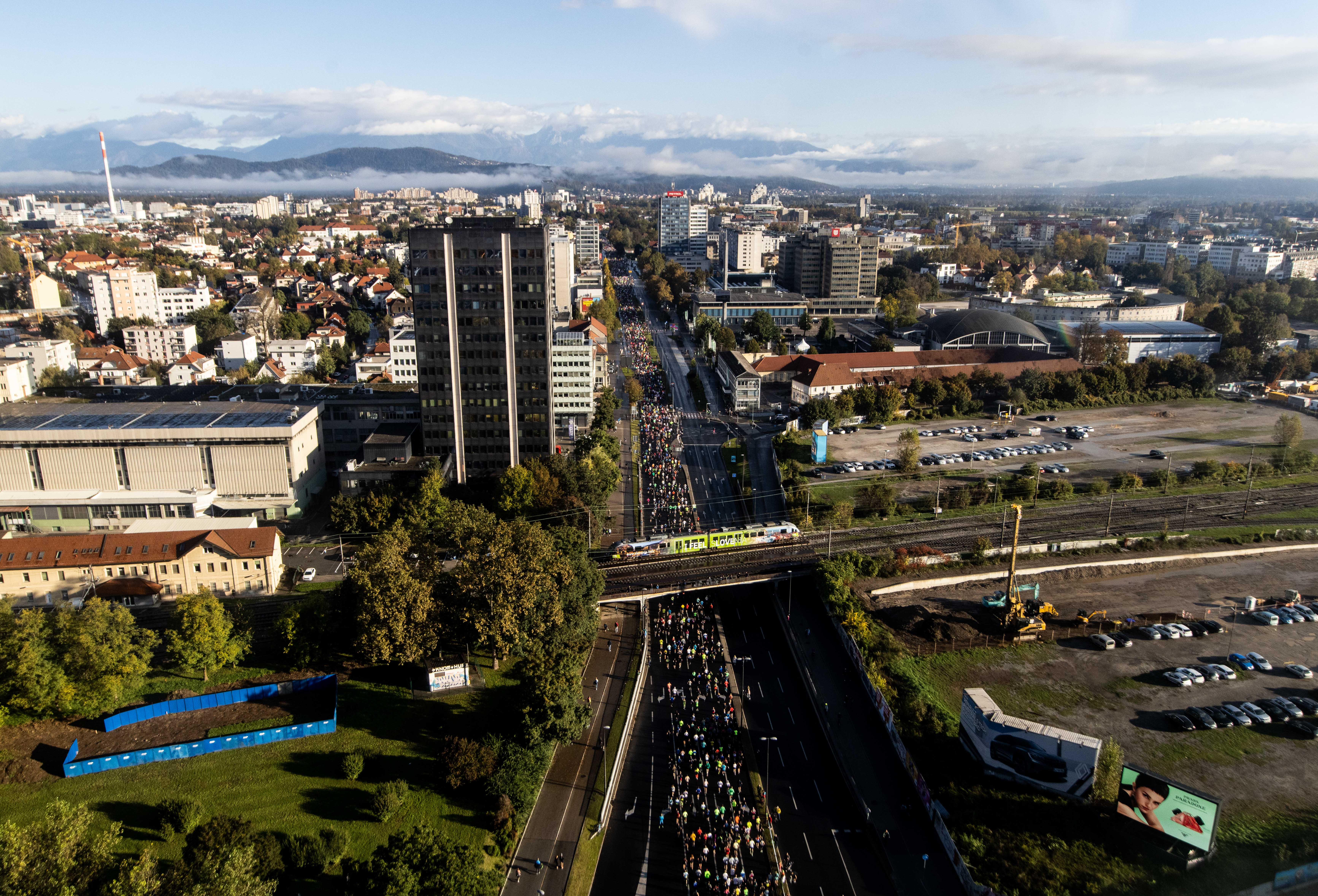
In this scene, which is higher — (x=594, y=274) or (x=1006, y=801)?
(x=594, y=274)

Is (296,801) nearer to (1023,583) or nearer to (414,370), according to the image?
(1023,583)

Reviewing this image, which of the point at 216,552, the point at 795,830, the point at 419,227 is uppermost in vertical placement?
the point at 419,227

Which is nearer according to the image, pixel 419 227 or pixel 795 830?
pixel 795 830

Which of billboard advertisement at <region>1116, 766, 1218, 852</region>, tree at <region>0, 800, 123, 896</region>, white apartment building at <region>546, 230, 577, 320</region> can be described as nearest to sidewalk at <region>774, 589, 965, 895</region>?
billboard advertisement at <region>1116, 766, 1218, 852</region>

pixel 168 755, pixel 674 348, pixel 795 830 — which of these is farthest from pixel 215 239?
pixel 795 830

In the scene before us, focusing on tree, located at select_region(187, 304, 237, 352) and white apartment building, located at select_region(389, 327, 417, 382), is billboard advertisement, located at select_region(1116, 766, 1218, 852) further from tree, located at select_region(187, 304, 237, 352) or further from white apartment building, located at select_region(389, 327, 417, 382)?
tree, located at select_region(187, 304, 237, 352)

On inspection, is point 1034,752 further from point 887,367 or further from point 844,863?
point 887,367

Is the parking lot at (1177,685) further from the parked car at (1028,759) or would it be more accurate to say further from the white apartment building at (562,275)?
the white apartment building at (562,275)
